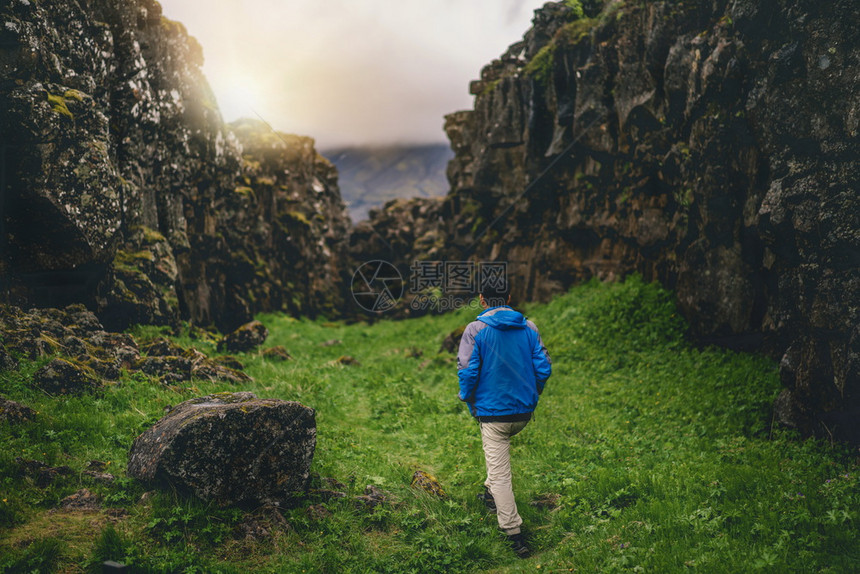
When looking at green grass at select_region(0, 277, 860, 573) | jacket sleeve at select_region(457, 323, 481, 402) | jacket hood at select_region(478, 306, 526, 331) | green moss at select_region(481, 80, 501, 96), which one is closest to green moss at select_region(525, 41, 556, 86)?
green moss at select_region(481, 80, 501, 96)

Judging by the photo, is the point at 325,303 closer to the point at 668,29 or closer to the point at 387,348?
the point at 387,348

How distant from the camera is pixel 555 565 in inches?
239

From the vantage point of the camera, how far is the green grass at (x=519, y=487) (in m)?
5.79

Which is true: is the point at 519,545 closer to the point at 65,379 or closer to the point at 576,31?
the point at 65,379

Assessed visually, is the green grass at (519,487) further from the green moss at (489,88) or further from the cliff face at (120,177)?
the green moss at (489,88)

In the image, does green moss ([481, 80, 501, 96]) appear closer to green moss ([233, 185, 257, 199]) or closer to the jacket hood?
green moss ([233, 185, 257, 199])

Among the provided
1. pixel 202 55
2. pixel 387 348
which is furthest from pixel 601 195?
pixel 202 55

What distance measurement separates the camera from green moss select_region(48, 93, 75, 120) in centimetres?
1281

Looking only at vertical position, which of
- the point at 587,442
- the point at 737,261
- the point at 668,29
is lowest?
the point at 587,442

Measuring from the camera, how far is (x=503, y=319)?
696 centimetres

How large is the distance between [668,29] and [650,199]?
5977 millimetres

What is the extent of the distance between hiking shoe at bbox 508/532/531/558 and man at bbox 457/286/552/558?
0.5 inches

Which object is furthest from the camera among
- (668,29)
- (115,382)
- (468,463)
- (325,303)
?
(325,303)

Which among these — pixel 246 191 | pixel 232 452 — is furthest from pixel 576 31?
pixel 232 452
